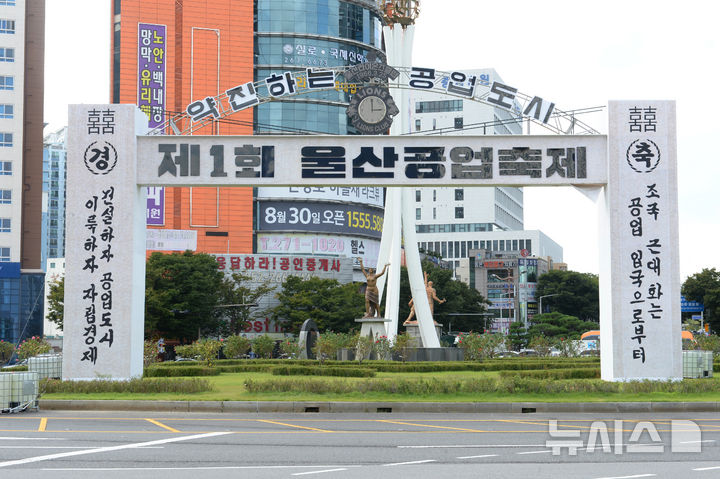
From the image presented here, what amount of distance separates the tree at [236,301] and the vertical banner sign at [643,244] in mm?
45825

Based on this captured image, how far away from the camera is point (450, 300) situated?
80.0 m

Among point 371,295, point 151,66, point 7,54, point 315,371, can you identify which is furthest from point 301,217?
point 315,371

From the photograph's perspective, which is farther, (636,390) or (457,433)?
(636,390)

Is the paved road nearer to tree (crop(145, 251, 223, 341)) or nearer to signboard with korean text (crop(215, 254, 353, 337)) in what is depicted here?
tree (crop(145, 251, 223, 341))

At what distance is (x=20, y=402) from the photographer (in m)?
17.7

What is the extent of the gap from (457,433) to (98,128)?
14.3m

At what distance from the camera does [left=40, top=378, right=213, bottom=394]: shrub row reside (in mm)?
19734

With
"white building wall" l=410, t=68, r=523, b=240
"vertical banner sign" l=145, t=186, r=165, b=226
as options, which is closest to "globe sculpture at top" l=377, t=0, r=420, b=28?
"vertical banner sign" l=145, t=186, r=165, b=226

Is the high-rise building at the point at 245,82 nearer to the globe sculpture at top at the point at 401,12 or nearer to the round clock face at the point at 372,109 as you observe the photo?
the globe sculpture at top at the point at 401,12

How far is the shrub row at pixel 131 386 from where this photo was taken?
19.7m

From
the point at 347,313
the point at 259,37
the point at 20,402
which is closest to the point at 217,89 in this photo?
the point at 259,37

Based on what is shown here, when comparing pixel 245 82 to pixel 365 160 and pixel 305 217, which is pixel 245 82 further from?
pixel 365 160

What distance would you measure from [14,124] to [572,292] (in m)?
66.1

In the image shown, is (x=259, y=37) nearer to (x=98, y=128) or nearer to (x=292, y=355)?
(x=292, y=355)
